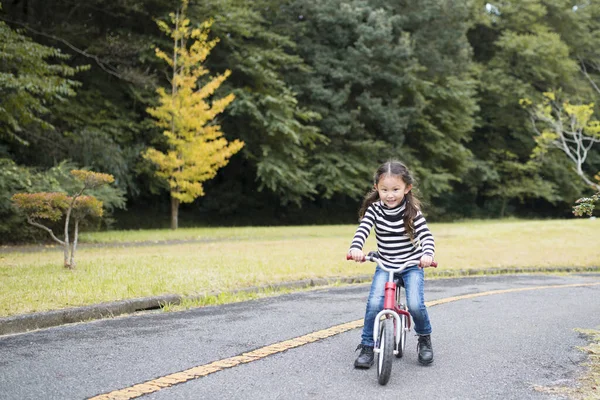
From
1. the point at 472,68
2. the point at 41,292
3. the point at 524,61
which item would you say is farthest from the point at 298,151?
the point at 41,292

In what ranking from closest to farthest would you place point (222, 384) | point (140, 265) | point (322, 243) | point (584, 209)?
1. point (222, 384)
2. point (584, 209)
3. point (140, 265)
4. point (322, 243)

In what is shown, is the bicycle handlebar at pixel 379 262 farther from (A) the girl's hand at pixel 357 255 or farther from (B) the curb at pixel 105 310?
(B) the curb at pixel 105 310

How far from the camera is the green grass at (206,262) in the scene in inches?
336

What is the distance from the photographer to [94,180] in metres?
10.7

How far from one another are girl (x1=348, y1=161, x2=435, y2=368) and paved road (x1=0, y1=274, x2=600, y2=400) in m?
0.31

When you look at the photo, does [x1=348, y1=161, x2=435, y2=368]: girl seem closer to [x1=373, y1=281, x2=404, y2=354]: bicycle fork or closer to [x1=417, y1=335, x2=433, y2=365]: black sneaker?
[x1=417, y1=335, x2=433, y2=365]: black sneaker

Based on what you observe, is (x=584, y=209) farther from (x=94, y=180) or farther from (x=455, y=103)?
(x=455, y=103)

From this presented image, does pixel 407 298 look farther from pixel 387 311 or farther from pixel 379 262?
pixel 387 311

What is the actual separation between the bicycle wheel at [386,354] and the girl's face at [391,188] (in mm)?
1082

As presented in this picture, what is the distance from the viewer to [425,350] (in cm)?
542

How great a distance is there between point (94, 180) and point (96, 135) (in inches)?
532

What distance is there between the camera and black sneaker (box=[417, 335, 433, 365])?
17.6ft

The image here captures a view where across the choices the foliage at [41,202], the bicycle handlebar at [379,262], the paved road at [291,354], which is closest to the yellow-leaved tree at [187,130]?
the foliage at [41,202]

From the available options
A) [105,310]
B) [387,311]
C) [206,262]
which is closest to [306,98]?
[206,262]
